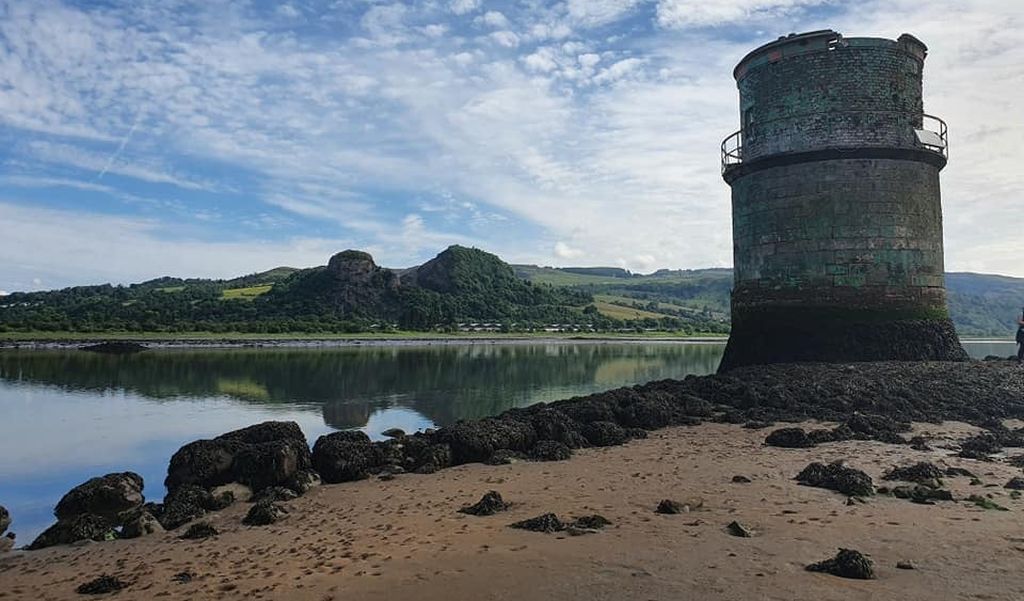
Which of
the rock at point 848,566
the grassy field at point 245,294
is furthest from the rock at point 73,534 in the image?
the grassy field at point 245,294

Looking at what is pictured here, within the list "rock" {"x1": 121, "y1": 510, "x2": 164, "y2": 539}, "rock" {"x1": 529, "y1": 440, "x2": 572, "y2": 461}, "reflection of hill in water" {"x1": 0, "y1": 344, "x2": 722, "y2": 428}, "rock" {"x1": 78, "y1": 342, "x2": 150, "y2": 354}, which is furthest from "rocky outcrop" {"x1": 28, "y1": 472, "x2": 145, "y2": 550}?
"rock" {"x1": 78, "y1": 342, "x2": 150, "y2": 354}

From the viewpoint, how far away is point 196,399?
24.9 m

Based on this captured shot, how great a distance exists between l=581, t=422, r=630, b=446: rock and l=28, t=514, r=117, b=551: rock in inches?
307

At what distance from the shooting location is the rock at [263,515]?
863 centimetres

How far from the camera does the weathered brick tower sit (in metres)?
20.0

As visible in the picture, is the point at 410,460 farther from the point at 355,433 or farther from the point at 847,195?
the point at 847,195

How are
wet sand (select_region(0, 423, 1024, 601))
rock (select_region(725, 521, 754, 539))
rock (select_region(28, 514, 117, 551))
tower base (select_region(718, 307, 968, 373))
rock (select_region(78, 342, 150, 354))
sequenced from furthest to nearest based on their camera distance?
rock (select_region(78, 342, 150, 354)) < tower base (select_region(718, 307, 968, 373)) < rock (select_region(28, 514, 117, 551)) < rock (select_region(725, 521, 754, 539)) < wet sand (select_region(0, 423, 1024, 601))

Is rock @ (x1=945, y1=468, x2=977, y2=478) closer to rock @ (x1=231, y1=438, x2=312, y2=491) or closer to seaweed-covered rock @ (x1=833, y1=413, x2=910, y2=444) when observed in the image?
seaweed-covered rock @ (x1=833, y1=413, x2=910, y2=444)

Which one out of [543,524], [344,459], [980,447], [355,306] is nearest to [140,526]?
[344,459]

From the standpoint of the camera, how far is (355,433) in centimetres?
1249

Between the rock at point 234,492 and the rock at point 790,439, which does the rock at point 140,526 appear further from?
the rock at point 790,439

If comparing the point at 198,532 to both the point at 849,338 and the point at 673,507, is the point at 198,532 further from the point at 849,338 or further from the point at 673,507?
the point at 849,338

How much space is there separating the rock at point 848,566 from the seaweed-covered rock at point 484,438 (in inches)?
254

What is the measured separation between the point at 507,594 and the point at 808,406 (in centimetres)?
1186
